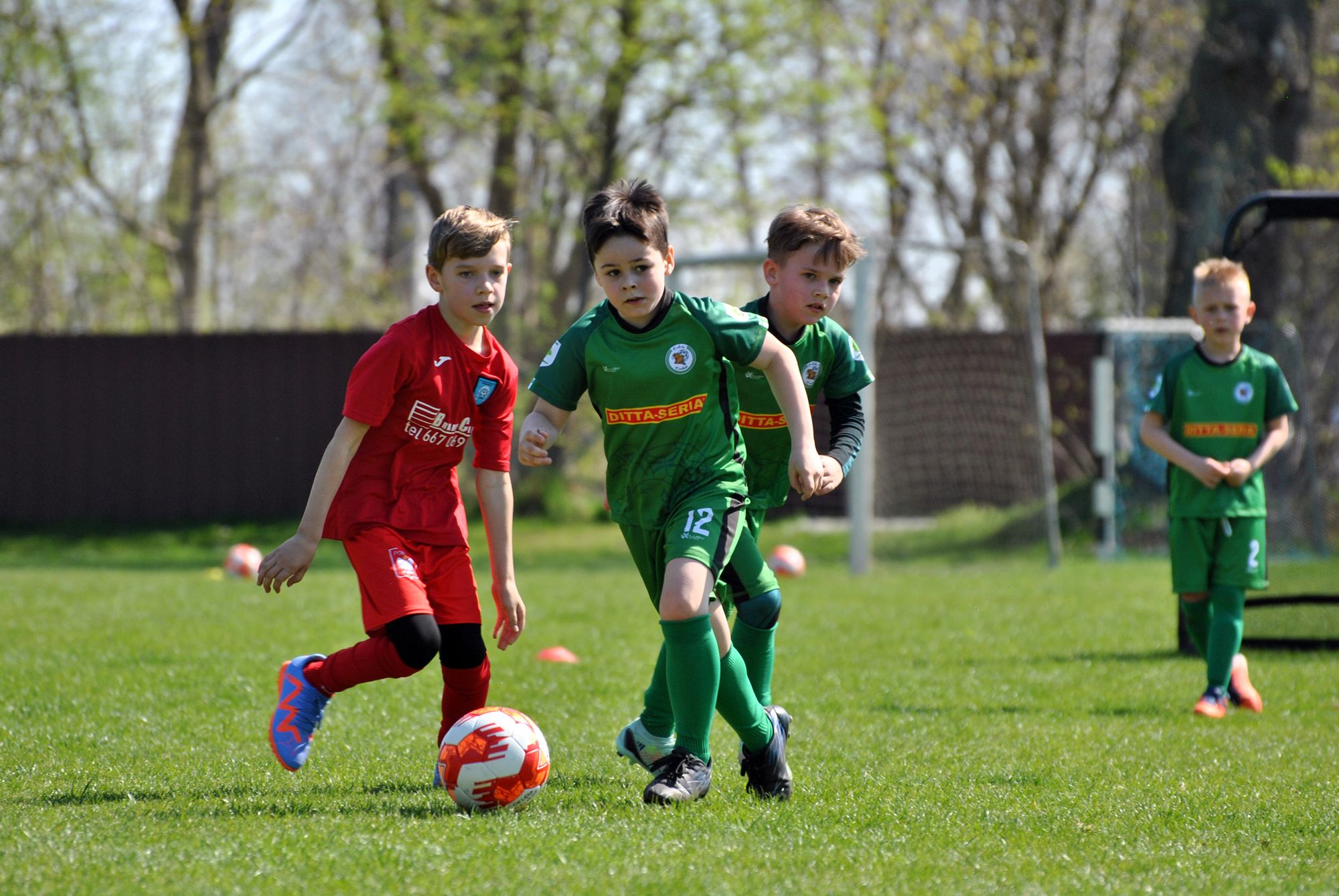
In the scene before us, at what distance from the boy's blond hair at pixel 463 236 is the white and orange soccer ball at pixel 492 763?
4.70 feet

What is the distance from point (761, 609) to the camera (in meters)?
4.65

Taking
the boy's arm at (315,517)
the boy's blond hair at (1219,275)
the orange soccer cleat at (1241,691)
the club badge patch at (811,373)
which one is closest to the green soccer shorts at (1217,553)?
the orange soccer cleat at (1241,691)

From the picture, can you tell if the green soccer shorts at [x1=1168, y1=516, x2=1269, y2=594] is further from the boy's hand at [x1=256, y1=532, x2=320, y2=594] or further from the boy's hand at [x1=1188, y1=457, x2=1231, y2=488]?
the boy's hand at [x1=256, y1=532, x2=320, y2=594]

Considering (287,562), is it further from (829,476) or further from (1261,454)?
(1261,454)

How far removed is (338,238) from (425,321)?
27.8m

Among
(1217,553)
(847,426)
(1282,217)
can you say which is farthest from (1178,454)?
(847,426)

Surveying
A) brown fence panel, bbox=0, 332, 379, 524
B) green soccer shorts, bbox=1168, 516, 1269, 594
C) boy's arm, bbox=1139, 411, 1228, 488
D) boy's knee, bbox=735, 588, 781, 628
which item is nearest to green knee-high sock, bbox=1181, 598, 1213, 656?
green soccer shorts, bbox=1168, 516, 1269, 594

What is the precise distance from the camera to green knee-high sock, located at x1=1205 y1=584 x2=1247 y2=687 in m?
5.94

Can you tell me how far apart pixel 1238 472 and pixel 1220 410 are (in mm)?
332

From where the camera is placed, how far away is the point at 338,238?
31031 millimetres

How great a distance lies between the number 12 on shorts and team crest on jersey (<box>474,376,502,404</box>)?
2.92ft

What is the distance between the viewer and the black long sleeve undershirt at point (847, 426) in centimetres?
443

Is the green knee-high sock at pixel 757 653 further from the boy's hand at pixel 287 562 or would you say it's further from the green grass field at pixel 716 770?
the boy's hand at pixel 287 562

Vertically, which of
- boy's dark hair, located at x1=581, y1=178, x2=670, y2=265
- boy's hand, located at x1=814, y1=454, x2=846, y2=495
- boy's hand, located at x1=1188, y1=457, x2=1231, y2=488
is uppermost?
boy's dark hair, located at x1=581, y1=178, x2=670, y2=265
